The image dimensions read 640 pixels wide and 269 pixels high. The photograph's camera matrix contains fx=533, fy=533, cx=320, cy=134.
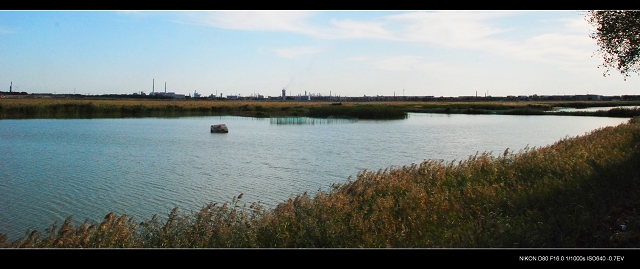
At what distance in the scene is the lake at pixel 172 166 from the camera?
16.4 meters

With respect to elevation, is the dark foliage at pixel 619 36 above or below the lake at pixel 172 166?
above

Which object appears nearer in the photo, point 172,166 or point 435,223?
point 435,223

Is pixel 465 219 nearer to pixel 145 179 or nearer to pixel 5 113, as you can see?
pixel 145 179

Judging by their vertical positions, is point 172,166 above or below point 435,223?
below

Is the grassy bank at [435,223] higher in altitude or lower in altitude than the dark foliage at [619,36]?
lower

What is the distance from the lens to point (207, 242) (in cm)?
1003

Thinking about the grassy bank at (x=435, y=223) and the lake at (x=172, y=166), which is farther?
the lake at (x=172, y=166)

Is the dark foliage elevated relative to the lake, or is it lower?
elevated

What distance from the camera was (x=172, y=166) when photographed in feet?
82.4

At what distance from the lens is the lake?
53.8 ft
